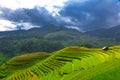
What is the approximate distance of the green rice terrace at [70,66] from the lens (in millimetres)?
50588

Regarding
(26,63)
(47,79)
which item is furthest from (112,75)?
(26,63)

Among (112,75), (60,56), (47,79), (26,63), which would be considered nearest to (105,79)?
(112,75)

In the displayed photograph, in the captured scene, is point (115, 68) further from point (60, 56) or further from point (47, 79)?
point (60, 56)

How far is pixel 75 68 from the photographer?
7300 cm

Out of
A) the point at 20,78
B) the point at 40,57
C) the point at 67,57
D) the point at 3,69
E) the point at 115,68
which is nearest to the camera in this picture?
the point at 115,68

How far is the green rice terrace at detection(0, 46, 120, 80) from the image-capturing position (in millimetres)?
50588

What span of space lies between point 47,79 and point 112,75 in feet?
90.7

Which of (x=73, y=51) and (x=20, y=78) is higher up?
(x=73, y=51)

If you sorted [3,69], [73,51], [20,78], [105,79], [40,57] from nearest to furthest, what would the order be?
[105,79]
[20,78]
[73,51]
[3,69]
[40,57]

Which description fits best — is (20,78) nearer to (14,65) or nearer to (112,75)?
(14,65)

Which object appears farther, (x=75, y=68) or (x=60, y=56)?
(x=60, y=56)

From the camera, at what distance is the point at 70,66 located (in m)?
77.9

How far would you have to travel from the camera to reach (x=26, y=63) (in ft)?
422

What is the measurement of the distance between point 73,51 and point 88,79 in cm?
6128
